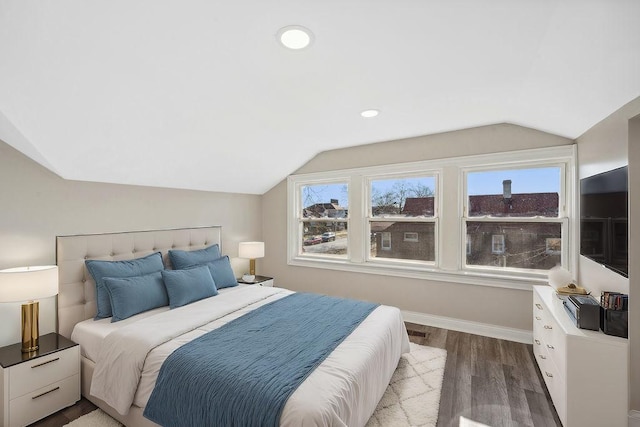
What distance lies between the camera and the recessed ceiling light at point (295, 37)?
5.15 feet

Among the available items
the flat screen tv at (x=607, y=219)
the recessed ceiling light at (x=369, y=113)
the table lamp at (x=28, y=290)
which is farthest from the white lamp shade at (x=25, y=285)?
the flat screen tv at (x=607, y=219)

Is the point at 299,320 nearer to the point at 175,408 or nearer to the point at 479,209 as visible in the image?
the point at 175,408

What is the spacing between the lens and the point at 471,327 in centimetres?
338

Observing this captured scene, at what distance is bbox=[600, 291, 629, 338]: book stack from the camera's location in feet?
5.78

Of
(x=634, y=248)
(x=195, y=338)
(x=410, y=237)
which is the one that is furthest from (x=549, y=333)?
(x=195, y=338)

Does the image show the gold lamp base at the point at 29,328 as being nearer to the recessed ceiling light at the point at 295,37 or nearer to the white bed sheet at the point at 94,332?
the white bed sheet at the point at 94,332

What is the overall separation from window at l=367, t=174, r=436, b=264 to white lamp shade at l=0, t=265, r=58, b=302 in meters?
3.31

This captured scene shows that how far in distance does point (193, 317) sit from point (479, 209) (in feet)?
10.5

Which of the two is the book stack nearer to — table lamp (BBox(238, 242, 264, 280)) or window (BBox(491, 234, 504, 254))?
window (BBox(491, 234, 504, 254))

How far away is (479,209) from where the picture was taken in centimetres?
343

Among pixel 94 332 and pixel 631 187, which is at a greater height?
pixel 631 187

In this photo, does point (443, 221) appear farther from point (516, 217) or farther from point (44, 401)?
point (44, 401)

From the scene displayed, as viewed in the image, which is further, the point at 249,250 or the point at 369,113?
the point at 249,250

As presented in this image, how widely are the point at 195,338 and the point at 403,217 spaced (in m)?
2.84
